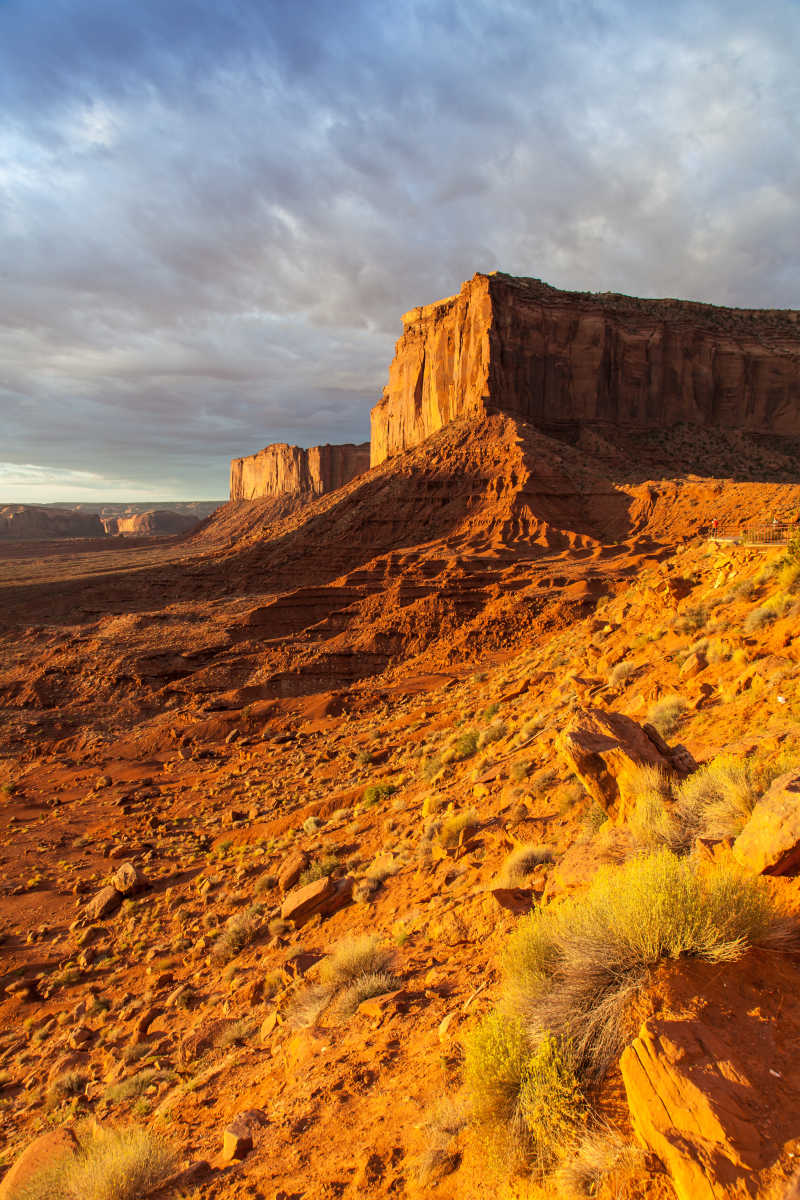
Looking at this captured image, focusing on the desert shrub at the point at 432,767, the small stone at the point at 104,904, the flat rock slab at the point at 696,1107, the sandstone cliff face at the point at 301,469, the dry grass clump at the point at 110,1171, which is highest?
the sandstone cliff face at the point at 301,469

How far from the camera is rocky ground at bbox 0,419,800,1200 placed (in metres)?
2.97

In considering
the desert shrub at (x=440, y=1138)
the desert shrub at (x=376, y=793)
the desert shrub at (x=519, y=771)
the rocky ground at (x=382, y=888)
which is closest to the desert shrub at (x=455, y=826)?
the rocky ground at (x=382, y=888)

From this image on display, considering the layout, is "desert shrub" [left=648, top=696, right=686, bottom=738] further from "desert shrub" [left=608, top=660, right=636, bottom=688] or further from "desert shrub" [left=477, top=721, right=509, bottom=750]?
"desert shrub" [left=477, top=721, right=509, bottom=750]

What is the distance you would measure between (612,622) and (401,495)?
3960 cm

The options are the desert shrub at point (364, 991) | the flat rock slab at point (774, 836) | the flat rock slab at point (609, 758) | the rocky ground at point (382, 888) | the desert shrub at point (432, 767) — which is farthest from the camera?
the desert shrub at point (432, 767)

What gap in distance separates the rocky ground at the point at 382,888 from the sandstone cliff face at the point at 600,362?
4816cm

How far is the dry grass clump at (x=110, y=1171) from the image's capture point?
3.77m

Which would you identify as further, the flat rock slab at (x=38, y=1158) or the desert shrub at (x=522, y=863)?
the desert shrub at (x=522, y=863)

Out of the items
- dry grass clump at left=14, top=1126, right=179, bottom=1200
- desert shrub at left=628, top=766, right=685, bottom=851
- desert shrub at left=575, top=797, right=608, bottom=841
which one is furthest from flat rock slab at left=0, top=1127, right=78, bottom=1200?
desert shrub at left=628, top=766, right=685, bottom=851

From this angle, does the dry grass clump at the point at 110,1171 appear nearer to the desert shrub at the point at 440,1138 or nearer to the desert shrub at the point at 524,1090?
the desert shrub at the point at 440,1138

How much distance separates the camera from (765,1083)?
2.58 meters

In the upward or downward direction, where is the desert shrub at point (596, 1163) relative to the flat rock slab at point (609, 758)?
downward

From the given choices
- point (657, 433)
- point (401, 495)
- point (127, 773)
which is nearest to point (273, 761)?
point (127, 773)

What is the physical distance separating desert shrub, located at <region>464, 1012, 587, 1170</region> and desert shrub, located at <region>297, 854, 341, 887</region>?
580 centimetres
